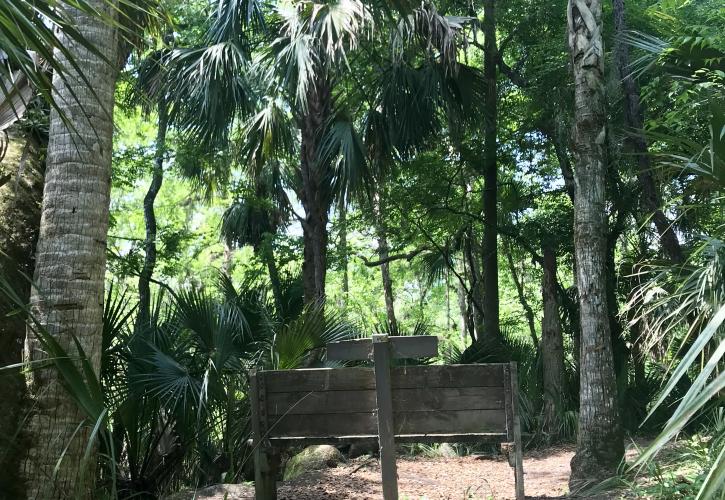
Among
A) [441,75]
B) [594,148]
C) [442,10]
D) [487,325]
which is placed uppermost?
[442,10]

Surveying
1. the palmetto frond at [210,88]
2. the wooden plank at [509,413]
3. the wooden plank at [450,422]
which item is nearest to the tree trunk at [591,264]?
the wooden plank at [509,413]

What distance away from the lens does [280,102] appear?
38.5 feet

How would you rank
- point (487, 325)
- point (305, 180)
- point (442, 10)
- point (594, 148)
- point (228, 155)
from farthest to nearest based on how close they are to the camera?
1. point (228, 155)
2. point (442, 10)
3. point (487, 325)
4. point (305, 180)
5. point (594, 148)

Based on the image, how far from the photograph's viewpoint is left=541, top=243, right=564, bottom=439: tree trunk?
37.3ft

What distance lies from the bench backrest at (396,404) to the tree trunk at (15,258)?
75.3 inches

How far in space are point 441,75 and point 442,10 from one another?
2653 mm

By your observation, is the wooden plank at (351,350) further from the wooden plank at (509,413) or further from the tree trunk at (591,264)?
the tree trunk at (591,264)

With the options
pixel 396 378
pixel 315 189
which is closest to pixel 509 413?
pixel 396 378

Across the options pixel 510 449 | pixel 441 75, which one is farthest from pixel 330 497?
Result: pixel 441 75

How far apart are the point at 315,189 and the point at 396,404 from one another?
19.3 feet

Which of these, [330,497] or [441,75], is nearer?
[330,497]

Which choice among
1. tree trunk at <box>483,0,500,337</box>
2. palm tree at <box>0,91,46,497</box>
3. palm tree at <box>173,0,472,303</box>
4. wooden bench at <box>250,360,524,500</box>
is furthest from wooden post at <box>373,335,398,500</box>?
tree trunk at <box>483,0,500,337</box>

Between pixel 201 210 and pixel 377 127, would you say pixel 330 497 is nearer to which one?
pixel 377 127

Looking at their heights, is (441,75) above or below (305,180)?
above
